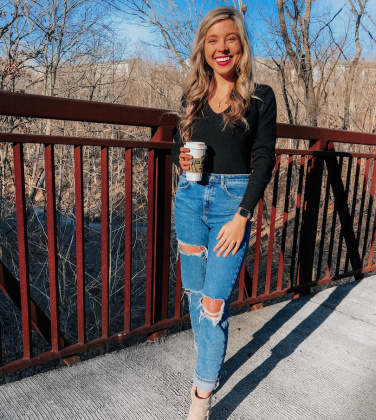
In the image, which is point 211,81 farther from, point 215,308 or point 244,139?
point 215,308

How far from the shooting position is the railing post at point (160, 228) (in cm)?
225

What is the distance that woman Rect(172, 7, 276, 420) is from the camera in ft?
5.40

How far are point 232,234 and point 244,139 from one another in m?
0.41

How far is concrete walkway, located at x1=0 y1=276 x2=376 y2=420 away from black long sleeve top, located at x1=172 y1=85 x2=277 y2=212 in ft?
3.56

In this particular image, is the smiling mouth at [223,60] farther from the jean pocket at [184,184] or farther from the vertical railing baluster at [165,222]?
the vertical railing baluster at [165,222]

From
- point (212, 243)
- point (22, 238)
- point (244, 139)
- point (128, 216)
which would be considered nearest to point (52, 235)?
point (22, 238)

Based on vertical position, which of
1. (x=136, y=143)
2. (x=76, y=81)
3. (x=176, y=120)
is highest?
(x=76, y=81)

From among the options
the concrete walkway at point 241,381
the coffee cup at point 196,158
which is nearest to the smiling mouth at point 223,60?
the coffee cup at point 196,158

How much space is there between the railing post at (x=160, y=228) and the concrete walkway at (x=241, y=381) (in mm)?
251

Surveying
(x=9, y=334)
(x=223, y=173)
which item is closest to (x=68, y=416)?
(x=223, y=173)

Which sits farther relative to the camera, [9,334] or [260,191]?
[9,334]

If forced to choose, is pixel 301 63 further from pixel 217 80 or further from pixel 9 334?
pixel 9 334

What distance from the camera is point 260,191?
159 centimetres

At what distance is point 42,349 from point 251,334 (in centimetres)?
592
